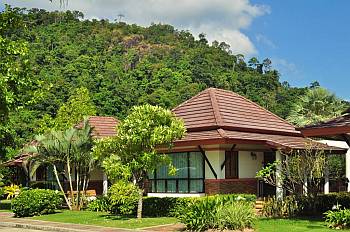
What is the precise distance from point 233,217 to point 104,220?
669 cm

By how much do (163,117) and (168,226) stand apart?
4.18 meters

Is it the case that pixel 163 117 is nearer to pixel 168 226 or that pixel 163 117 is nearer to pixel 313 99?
pixel 168 226

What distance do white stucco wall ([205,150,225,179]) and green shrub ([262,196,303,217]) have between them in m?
3.46

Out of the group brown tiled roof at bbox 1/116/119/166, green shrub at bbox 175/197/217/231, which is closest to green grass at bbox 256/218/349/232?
green shrub at bbox 175/197/217/231

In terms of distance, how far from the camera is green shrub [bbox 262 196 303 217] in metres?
20.1

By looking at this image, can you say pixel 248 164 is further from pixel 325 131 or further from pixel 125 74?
pixel 125 74

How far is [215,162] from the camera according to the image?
23.3 metres

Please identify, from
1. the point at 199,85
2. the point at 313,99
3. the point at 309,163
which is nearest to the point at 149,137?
the point at 309,163

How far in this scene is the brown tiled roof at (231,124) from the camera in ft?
74.6

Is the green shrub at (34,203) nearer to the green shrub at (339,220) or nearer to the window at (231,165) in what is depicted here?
the window at (231,165)

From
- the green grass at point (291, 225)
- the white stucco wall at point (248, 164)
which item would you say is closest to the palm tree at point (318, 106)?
the white stucco wall at point (248, 164)

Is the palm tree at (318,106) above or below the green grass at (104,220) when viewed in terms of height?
above

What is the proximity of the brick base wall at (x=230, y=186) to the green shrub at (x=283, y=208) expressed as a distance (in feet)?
10.6

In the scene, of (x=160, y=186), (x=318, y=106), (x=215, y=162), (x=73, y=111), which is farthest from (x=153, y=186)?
(x=73, y=111)
